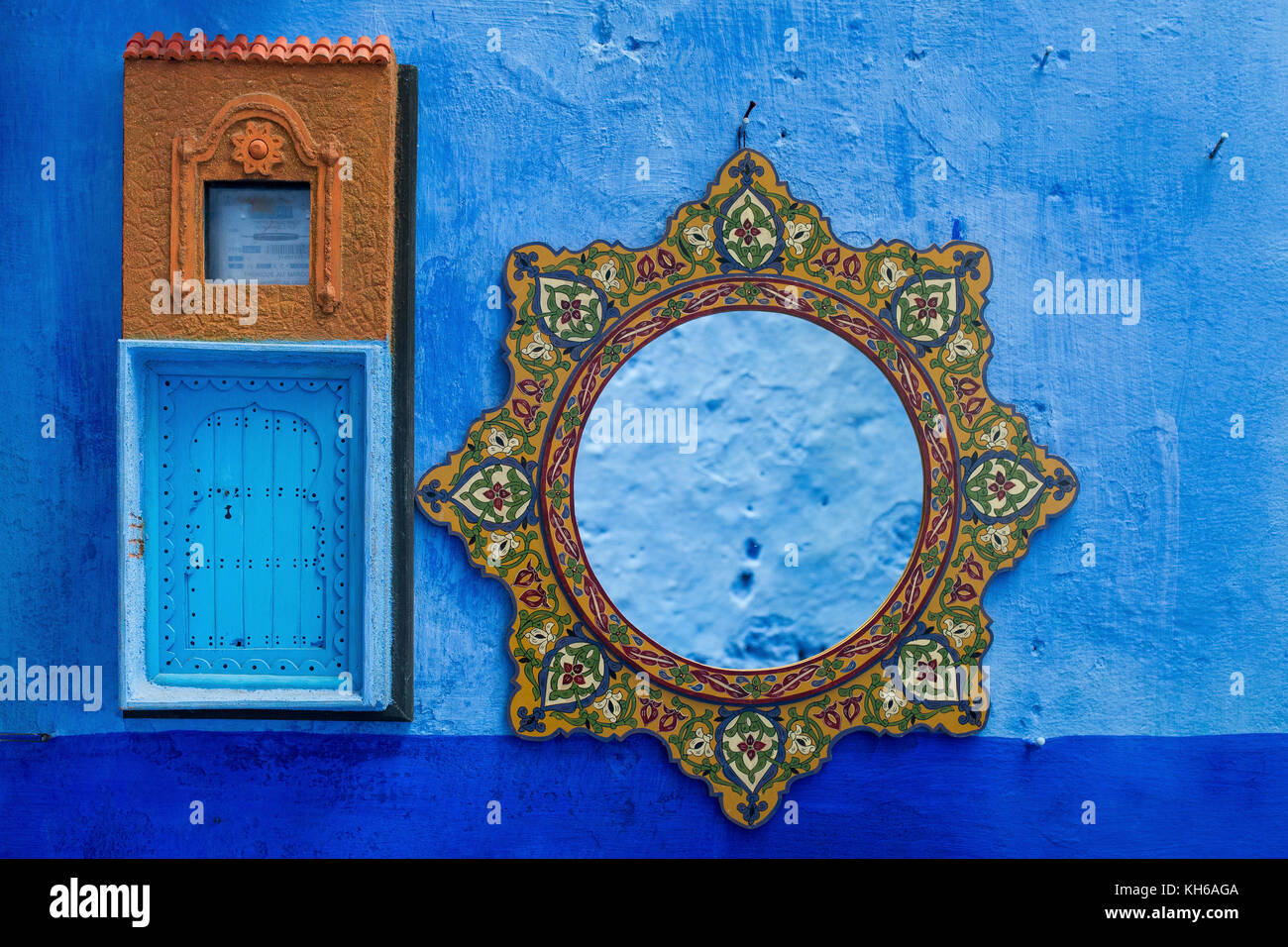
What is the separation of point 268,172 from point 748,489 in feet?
5.59

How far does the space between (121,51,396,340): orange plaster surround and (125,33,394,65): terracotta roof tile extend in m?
0.02

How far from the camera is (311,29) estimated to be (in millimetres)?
2812

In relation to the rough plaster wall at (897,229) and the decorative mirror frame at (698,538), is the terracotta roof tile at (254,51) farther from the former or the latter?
the decorative mirror frame at (698,538)

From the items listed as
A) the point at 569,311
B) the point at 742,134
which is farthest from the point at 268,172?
the point at 742,134

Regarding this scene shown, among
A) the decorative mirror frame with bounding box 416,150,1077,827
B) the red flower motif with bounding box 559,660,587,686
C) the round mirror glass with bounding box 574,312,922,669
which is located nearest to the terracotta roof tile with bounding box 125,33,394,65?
the decorative mirror frame with bounding box 416,150,1077,827

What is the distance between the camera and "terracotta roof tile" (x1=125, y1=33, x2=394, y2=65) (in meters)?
2.60

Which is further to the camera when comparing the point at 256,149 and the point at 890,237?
the point at 890,237

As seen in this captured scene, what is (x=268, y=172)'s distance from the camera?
2.63 metres

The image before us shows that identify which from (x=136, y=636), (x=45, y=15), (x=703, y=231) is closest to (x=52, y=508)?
(x=136, y=636)

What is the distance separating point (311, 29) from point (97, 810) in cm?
251

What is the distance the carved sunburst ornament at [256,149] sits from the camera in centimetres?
262

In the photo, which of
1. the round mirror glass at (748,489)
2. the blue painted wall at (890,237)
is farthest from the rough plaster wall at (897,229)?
the round mirror glass at (748,489)

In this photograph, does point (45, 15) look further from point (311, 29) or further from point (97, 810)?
point (97, 810)

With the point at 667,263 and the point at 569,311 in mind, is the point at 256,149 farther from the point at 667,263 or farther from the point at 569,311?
the point at 667,263
